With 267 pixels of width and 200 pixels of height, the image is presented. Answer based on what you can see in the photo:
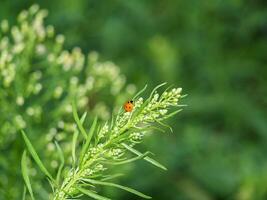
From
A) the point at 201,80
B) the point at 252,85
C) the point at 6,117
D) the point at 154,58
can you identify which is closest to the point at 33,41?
the point at 6,117

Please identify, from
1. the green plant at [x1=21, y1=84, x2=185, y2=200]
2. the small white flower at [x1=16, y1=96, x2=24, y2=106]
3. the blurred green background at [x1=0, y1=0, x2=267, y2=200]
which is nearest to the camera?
the green plant at [x1=21, y1=84, x2=185, y2=200]

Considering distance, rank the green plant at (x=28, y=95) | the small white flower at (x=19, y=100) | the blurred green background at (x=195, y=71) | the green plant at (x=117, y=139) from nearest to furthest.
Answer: the green plant at (x=117, y=139)
the green plant at (x=28, y=95)
the small white flower at (x=19, y=100)
the blurred green background at (x=195, y=71)

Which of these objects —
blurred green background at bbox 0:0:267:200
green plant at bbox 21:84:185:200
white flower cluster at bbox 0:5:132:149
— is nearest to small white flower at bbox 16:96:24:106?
white flower cluster at bbox 0:5:132:149

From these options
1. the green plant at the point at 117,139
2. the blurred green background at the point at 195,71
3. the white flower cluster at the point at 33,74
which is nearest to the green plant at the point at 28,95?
the white flower cluster at the point at 33,74

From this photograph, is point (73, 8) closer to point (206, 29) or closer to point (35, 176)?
point (206, 29)

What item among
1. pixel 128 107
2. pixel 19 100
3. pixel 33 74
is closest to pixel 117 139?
pixel 128 107

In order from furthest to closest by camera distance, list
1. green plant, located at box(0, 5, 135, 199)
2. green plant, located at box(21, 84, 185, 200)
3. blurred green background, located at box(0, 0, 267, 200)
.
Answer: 1. blurred green background, located at box(0, 0, 267, 200)
2. green plant, located at box(0, 5, 135, 199)
3. green plant, located at box(21, 84, 185, 200)

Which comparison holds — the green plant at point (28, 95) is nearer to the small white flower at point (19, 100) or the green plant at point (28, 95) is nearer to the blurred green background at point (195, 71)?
the small white flower at point (19, 100)

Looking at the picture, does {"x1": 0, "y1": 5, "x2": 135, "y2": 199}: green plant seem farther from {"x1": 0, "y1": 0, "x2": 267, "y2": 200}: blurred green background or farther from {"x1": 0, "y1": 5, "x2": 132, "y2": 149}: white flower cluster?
{"x1": 0, "y1": 0, "x2": 267, "y2": 200}: blurred green background
